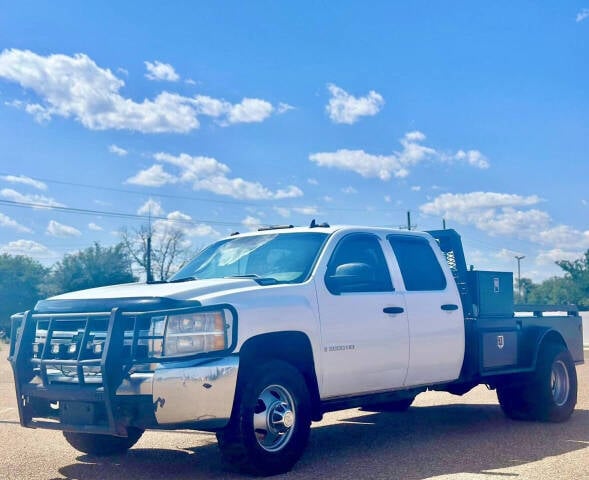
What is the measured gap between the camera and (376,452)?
8.00 metres

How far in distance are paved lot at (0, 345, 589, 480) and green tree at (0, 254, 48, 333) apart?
47.2 meters

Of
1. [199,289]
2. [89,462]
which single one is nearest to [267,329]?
[199,289]

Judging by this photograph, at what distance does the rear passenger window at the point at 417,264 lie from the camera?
28.0 feet

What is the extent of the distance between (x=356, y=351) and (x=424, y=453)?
1205mm

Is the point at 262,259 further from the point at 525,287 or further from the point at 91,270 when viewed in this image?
the point at 525,287

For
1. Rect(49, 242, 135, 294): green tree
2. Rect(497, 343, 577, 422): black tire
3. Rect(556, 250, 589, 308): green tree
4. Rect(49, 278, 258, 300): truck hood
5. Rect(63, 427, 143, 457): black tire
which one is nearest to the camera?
Rect(49, 278, 258, 300): truck hood

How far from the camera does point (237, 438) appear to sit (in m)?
6.55

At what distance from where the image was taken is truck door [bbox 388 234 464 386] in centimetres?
834

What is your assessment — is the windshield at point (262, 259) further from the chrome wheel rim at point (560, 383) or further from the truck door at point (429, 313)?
the chrome wheel rim at point (560, 383)

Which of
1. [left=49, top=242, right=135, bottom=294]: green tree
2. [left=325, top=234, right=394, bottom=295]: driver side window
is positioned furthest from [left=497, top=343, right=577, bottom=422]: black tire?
[left=49, top=242, right=135, bottom=294]: green tree

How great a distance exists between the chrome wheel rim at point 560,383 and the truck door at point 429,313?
2.10 metres

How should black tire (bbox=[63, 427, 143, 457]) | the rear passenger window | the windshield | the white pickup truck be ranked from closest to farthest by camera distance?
the white pickup truck, the windshield, black tire (bbox=[63, 427, 143, 457]), the rear passenger window

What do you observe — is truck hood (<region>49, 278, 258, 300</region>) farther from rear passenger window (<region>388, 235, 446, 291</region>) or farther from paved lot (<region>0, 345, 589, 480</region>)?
rear passenger window (<region>388, 235, 446, 291</region>)

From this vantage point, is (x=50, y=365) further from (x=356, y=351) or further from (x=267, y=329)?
(x=356, y=351)
